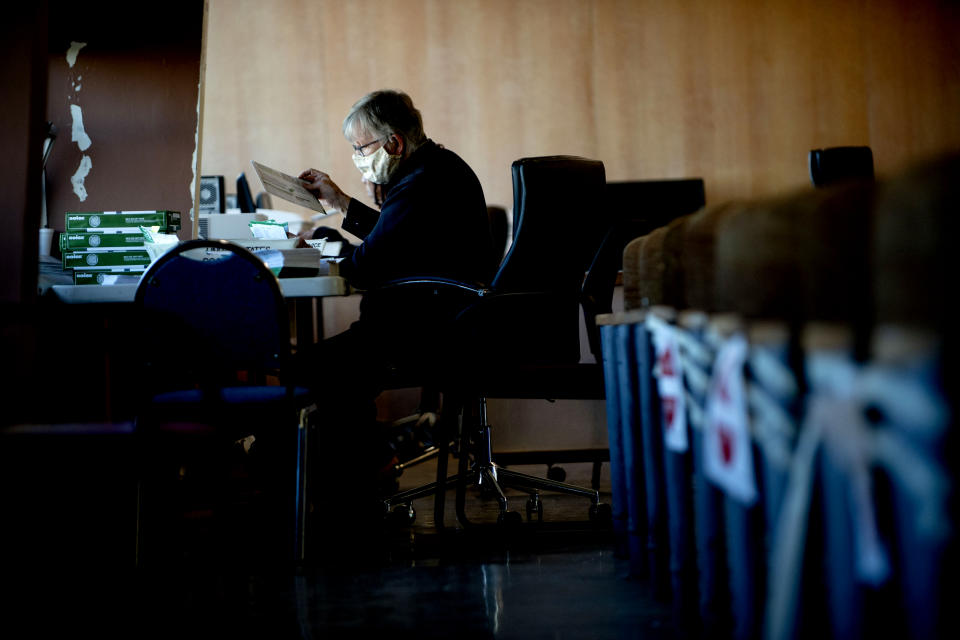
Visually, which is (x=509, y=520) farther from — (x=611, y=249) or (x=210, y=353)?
(x=210, y=353)

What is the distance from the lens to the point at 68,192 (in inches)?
99.8

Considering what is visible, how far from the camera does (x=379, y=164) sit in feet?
8.29

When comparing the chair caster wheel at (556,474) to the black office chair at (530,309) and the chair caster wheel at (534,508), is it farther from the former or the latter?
the black office chair at (530,309)

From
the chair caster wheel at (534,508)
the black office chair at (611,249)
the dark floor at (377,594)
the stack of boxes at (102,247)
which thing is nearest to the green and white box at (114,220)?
the stack of boxes at (102,247)

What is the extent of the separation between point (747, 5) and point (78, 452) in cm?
459

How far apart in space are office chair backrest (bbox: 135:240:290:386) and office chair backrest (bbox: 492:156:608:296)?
59 cm

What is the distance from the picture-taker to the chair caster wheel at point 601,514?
7.70 feet

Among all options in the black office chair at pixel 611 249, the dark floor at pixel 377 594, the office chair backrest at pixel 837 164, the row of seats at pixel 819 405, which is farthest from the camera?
Answer: the office chair backrest at pixel 837 164

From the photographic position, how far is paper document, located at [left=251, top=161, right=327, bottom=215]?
2.19 metres

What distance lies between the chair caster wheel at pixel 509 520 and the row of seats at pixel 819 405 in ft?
3.36

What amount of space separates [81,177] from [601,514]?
1.86m

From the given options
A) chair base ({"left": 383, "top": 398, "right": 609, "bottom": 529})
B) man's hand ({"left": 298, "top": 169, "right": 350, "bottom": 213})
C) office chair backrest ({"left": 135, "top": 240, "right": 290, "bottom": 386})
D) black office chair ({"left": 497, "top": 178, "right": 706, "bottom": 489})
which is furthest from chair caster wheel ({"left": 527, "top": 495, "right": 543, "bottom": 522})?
man's hand ({"left": 298, "top": 169, "right": 350, "bottom": 213})

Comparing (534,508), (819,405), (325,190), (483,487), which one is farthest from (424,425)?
(819,405)

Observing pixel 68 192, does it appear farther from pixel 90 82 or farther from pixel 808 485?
pixel 808 485
